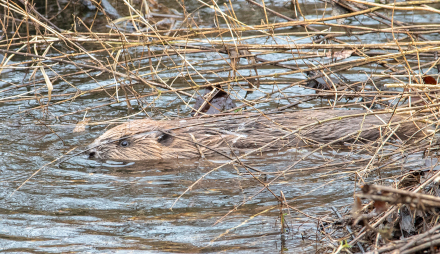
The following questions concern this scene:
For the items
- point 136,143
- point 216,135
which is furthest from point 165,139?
point 216,135

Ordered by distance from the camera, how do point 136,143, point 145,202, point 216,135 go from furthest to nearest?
point 136,143 < point 216,135 < point 145,202

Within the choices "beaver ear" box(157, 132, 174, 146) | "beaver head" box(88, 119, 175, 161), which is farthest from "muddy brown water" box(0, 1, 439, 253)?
"beaver ear" box(157, 132, 174, 146)

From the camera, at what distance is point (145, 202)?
13.3 ft

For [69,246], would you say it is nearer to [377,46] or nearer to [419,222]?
[419,222]

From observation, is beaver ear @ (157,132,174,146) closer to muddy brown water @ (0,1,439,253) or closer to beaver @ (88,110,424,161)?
beaver @ (88,110,424,161)

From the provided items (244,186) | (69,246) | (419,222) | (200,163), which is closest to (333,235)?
(419,222)

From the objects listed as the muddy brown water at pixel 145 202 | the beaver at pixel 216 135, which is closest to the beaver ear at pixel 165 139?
the beaver at pixel 216 135

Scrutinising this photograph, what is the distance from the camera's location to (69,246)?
10.8 ft

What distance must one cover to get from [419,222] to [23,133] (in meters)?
4.63

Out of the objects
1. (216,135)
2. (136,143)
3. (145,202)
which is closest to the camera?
(145,202)

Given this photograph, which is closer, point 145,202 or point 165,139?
point 145,202

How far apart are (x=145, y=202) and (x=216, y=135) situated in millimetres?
A: 1349

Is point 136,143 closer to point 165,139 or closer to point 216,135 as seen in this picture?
point 165,139

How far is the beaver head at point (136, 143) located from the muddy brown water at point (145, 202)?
140 millimetres
